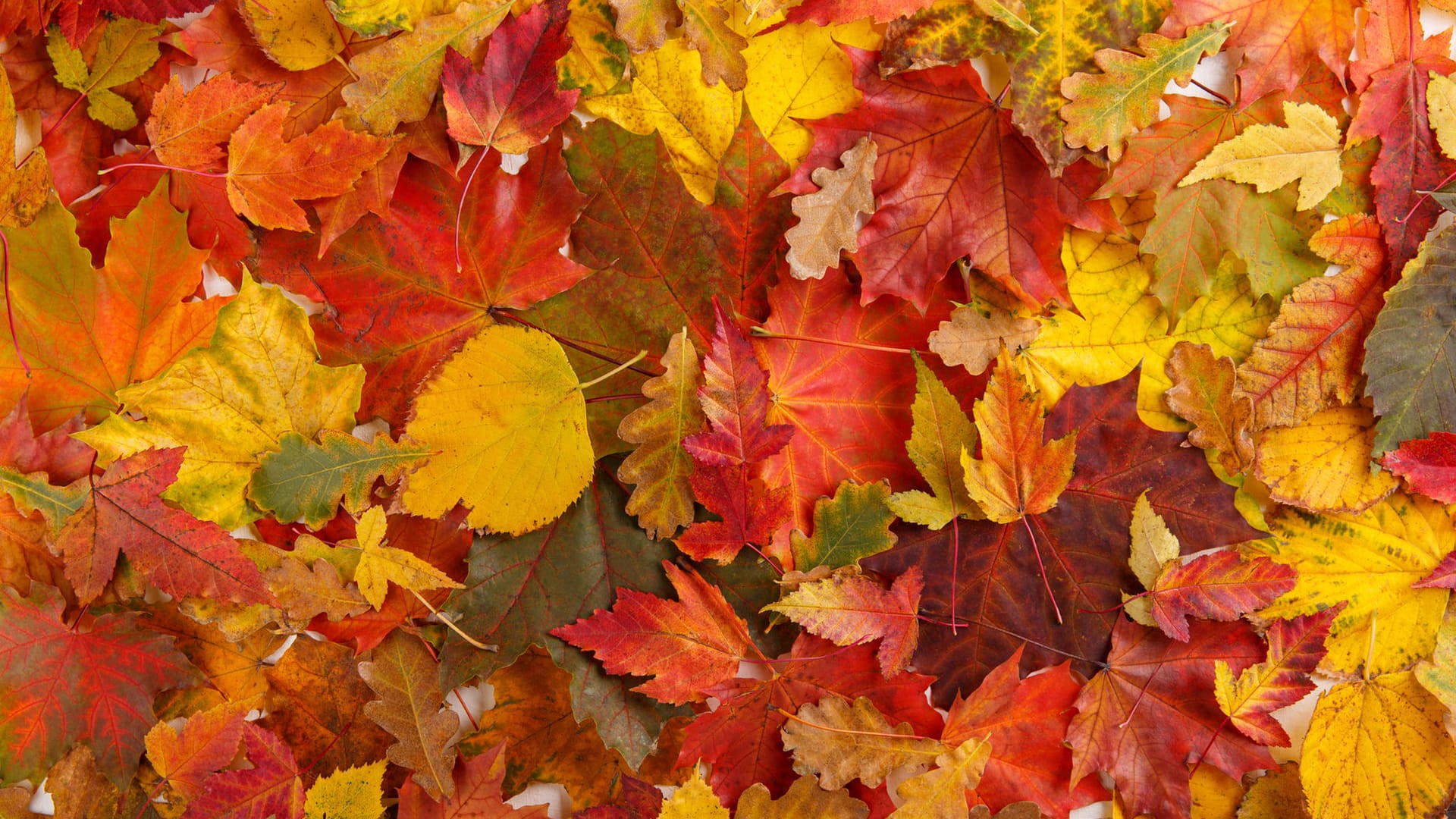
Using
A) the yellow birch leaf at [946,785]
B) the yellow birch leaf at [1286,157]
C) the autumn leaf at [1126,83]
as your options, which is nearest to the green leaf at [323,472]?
the yellow birch leaf at [946,785]

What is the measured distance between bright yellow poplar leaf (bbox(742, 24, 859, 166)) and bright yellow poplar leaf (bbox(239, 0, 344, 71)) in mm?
380

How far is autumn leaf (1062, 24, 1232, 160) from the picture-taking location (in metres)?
0.75

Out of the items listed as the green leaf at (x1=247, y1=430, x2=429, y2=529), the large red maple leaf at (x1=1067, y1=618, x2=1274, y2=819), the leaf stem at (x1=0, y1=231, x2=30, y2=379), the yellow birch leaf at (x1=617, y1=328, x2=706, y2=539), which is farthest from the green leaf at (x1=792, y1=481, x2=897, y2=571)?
the leaf stem at (x1=0, y1=231, x2=30, y2=379)

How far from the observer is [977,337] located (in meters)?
0.78

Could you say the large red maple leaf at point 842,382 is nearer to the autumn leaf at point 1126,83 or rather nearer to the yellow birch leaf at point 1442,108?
the autumn leaf at point 1126,83

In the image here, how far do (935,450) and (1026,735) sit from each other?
0.94ft

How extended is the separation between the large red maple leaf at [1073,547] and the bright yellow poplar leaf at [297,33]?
0.69 meters

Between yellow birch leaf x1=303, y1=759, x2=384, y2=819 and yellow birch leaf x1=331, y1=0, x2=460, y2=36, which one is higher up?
yellow birch leaf x1=331, y1=0, x2=460, y2=36

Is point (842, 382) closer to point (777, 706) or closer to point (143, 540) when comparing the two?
point (777, 706)

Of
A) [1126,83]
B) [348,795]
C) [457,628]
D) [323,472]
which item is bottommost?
[348,795]

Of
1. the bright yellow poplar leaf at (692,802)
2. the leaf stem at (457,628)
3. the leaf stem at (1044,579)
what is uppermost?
the leaf stem at (1044,579)

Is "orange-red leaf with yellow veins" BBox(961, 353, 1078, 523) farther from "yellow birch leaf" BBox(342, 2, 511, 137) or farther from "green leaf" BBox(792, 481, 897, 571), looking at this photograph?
"yellow birch leaf" BBox(342, 2, 511, 137)

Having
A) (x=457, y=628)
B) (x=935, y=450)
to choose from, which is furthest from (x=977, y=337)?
(x=457, y=628)

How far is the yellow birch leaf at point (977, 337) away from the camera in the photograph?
30.5 inches
